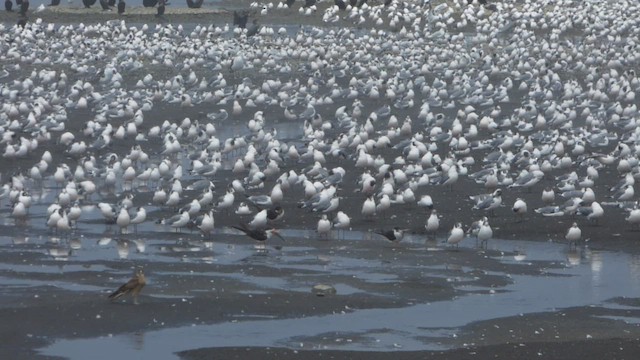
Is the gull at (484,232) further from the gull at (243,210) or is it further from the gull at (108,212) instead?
the gull at (108,212)

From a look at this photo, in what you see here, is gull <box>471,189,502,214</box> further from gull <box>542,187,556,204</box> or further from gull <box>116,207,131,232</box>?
gull <box>116,207,131,232</box>

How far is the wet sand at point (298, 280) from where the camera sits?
16375mm

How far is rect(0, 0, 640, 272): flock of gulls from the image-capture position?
81.8 feet

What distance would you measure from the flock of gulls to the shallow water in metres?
1.87

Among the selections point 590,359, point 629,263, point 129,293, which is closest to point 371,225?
point 629,263

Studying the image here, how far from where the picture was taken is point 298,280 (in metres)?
19.7

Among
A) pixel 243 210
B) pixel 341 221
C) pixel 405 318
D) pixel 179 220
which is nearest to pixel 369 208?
pixel 341 221

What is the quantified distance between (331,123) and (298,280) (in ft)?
50.4

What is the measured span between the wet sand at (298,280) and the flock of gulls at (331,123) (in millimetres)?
273

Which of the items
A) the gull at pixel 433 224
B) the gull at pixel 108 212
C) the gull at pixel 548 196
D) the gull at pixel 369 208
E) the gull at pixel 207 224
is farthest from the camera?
the gull at pixel 548 196

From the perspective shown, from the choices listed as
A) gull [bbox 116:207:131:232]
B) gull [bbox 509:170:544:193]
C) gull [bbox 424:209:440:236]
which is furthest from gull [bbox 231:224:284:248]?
gull [bbox 509:170:544:193]

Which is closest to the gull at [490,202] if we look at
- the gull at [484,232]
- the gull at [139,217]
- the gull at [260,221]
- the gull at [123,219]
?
the gull at [484,232]

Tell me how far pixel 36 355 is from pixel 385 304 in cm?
468

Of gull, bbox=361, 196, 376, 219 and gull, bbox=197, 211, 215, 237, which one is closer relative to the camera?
gull, bbox=197, 211, 215, 237
